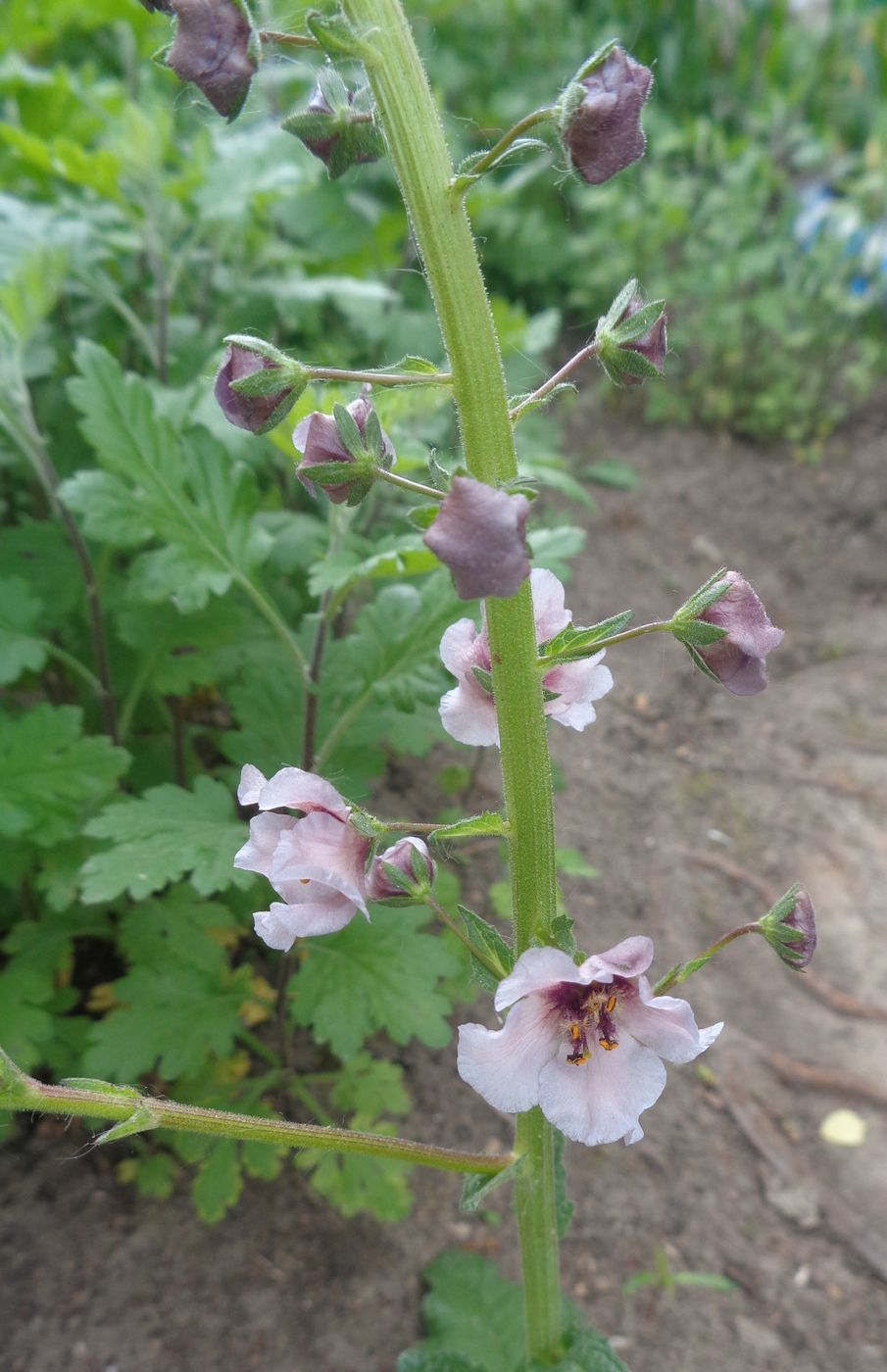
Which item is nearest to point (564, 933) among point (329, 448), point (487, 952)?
point (487, 952)

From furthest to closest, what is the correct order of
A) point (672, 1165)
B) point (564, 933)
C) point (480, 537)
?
point (672, 1165), point (564, 933), point (480, 537)

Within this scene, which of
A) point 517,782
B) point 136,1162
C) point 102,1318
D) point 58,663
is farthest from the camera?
point 58,663

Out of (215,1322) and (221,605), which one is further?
(221,605)

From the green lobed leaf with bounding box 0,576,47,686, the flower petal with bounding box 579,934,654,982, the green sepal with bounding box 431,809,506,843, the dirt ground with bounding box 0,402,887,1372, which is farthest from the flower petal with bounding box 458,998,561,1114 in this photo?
the green lobed leaf with bounding box 0,576,47,686

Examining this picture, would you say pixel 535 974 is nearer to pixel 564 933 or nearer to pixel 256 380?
pixel 564 933

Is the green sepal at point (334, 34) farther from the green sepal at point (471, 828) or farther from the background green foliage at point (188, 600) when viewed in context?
the green sepal at point (471, 828)

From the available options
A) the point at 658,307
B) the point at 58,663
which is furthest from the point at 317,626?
the point at 658,307

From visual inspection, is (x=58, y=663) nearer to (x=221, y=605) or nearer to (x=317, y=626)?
(x=221, y=605)
